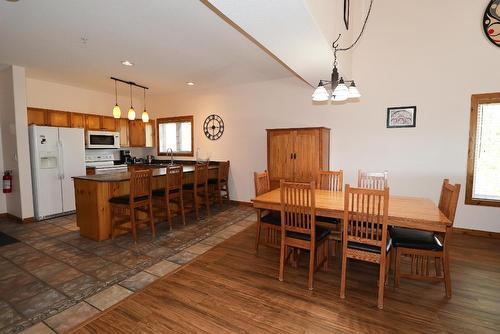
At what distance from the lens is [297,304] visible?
214cm

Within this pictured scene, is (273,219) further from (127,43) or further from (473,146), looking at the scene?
(473,146)

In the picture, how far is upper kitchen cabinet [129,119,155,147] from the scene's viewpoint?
21.1 feet

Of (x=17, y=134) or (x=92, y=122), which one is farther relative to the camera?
(x=92, y=122)

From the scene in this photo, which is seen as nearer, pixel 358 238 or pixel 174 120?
pixel 358 238

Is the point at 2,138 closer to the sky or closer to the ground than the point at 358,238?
closer to the sky

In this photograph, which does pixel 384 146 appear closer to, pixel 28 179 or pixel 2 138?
pixel 28 179

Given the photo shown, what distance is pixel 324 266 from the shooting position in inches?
107

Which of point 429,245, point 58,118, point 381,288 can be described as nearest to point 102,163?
point 58,118

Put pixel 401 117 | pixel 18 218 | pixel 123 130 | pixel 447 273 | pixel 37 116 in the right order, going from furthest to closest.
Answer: pixel 123 130, pixel 37 116, pixel 18 218, pixel 401 117, pixel 447 273

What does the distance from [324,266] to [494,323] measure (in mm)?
1339

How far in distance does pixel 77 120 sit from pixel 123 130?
1.06m

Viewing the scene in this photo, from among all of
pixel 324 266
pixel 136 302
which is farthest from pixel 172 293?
pixel 324 266

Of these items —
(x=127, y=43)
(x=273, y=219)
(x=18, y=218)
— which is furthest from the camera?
(x=18, y=218)

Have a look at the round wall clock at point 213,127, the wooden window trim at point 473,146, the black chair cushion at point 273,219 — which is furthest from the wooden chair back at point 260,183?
the wooden window trim at point 473,146
